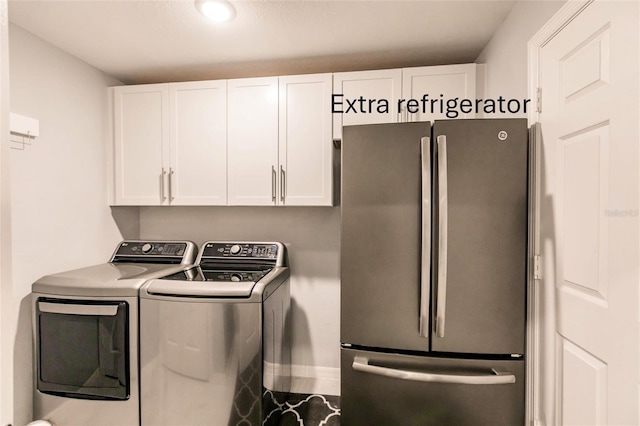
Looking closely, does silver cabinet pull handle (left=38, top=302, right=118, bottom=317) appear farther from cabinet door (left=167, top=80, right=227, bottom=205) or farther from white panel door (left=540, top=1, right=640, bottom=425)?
white panel door (left=540, top=1, right=640, bottom=425)

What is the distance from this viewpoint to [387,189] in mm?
1391

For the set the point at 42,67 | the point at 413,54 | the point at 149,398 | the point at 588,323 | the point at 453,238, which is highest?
the point at 413,54

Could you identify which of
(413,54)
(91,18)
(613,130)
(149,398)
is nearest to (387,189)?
(613,130)

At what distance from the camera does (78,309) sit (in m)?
1.70

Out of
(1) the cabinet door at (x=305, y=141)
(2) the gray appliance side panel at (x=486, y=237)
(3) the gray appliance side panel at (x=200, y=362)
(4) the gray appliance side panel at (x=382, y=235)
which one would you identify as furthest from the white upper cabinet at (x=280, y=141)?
(2) the gray appliance side panel at (x=486, y=237)

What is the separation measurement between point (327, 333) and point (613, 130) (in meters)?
2.08

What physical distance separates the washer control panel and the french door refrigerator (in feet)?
3.38

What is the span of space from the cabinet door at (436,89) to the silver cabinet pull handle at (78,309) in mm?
2038

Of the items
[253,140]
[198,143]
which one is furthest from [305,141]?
[198,143]

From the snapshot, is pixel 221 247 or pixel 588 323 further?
pixel 221 247

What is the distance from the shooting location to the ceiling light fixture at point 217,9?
4.99 feet

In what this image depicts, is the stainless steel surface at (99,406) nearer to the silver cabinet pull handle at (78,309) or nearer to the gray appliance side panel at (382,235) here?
the silver cabinet pull handle at (78,309)

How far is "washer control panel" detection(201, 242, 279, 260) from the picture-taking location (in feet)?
7.50

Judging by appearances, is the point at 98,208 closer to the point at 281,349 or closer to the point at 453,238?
the point at 281,349
